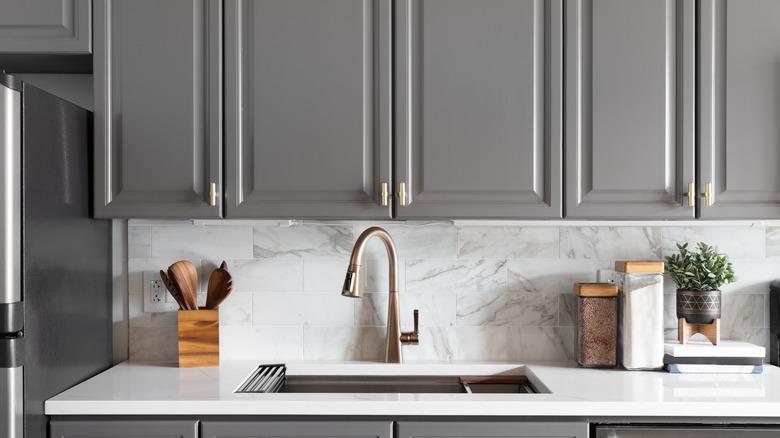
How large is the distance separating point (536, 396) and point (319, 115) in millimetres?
1006

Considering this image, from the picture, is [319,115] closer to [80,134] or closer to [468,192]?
[468,192]

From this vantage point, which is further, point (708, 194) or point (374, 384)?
point (374, 384)

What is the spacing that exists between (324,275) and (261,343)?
12.9 inches

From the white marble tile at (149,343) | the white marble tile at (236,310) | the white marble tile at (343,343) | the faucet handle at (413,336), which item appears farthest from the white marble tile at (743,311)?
the white marble tile at (149,343)

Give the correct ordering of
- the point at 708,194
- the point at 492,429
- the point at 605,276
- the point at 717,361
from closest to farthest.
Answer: the point at 492,429
the point at 708,194
the point at 717,361
the point at 605,276

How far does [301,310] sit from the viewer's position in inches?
90.5

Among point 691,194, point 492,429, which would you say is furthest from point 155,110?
point 691,194

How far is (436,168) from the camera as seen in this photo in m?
1.93

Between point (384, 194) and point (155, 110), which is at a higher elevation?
point (155, 110)

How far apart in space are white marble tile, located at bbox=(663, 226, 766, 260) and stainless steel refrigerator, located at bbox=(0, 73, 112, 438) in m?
1.91

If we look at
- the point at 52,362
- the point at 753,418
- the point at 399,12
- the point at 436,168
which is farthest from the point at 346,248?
the point at 753,418

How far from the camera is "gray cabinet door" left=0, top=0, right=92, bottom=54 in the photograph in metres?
1.92

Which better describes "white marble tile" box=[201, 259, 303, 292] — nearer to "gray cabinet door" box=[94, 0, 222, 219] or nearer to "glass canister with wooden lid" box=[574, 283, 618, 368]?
"gray cabinet door" box=[94, 0, 222, 219]

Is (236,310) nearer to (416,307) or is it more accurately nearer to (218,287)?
(218,287)
